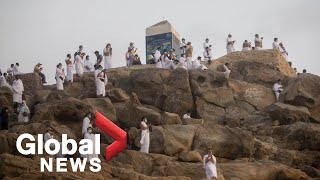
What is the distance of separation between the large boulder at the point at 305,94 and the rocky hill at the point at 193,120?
0.17 ft

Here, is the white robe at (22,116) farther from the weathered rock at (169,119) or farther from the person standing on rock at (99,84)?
the weathered rock at (169,119)

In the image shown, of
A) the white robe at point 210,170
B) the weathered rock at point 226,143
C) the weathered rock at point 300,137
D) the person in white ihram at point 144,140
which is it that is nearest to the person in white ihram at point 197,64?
the weathered rock at point 300,137

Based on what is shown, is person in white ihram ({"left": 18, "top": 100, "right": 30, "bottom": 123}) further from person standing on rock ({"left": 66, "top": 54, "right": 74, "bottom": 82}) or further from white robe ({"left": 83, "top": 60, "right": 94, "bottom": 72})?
white robe ({"left": 83, "top": 60, "right": 94, "bottom": 72})

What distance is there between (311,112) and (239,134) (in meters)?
6.95

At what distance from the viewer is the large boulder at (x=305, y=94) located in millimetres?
29109

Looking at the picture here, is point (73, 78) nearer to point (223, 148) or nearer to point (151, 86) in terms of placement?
point (151, 86)

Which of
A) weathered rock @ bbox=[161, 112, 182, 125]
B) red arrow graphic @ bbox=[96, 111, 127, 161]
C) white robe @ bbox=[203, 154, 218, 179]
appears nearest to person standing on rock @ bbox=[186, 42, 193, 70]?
weathered rock @ bbox=[161, 112, 182, 125]

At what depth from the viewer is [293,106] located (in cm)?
2834

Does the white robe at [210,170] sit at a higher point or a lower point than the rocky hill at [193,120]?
lower

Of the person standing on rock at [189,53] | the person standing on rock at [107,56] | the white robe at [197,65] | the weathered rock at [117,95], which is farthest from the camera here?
the person standing on rock at [107,56]

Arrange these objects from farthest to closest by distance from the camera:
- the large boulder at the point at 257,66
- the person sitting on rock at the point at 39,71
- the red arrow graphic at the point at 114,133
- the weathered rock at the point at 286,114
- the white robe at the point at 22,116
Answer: the large boulder at the point at 257,66
the person sitting on rock at the point at 39,71
the weathered rock at the point at 286,114
the white robe at the point at 22,116
the red arrow graphic at the point at 114,133

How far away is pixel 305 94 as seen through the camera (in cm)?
2917

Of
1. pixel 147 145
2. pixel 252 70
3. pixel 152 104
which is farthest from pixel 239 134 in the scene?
pixel 252 70

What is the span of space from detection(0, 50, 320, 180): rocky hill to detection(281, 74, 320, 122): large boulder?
0.17ft
